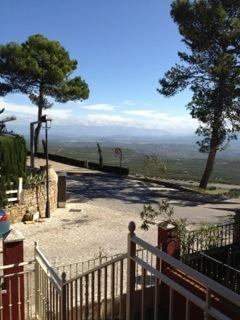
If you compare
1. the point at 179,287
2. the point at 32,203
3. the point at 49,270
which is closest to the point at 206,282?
the point at 179,287

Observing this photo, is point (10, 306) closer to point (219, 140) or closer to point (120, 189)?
point (120, 189)

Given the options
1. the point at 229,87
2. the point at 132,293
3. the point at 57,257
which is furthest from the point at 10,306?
the point at 229,87

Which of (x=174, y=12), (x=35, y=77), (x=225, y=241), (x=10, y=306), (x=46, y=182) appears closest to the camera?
(x=10, y=306)

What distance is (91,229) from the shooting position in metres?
18.3

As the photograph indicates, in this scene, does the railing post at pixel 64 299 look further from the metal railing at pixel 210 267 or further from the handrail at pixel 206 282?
the metal railing at pixel 210 267

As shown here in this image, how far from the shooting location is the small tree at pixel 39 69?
36906mm

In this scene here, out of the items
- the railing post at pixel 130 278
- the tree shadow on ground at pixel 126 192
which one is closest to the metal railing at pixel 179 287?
the railing post at pixel 130 278

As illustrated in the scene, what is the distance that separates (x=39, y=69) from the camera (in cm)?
3669

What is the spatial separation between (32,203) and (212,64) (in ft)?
52.7

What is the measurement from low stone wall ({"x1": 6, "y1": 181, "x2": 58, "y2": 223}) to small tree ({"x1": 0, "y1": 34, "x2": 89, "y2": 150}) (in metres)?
18.7

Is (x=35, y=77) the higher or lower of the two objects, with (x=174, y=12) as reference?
lower

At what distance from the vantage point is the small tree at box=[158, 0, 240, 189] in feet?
89.4

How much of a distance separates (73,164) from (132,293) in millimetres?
33955

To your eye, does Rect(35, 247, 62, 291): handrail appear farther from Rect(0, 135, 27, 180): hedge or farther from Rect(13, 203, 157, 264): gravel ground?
Rect(0, 135, 27, 180): hedge
